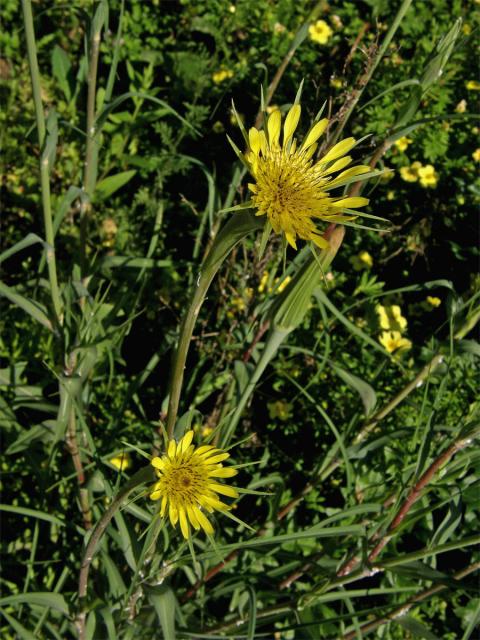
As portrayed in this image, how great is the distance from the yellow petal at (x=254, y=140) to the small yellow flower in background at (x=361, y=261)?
147 centimetres

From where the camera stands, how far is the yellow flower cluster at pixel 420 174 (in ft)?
7.80

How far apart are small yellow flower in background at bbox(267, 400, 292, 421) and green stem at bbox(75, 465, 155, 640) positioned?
0.80 metres

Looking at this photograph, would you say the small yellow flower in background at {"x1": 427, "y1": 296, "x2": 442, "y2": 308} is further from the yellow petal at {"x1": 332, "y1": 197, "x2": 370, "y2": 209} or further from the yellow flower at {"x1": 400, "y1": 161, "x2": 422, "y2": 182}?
the yellow petal at {"x1": 332, "y1": 197, "x2": 370, "y2": 209}

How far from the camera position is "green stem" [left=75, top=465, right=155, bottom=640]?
837mm

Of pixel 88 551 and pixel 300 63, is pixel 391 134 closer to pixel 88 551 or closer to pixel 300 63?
pixel 88 551

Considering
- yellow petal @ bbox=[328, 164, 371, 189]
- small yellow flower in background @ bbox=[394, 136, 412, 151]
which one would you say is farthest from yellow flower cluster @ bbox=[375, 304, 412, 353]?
yellow petal @ bbox=[328, 164, 371, 189]

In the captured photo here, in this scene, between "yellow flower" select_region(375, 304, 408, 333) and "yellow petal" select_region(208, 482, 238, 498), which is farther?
"yellow flower" select_region(375, 304, 408, 333)

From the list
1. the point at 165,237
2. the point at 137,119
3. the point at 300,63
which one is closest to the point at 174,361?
the point at 165,237

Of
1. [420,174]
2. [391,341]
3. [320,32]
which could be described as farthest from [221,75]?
[391,341]

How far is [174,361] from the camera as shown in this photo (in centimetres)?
84

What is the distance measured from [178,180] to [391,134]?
1.47m

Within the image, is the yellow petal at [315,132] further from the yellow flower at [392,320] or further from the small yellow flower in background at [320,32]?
the small yellow flower in background at [320,32]

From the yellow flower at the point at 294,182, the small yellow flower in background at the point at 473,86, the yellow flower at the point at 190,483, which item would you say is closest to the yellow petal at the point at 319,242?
the yellow flower at the point at 294,182

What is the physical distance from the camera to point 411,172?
7.88ft
